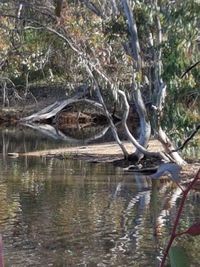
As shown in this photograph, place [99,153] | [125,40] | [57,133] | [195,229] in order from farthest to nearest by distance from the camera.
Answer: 1. [57,133]
2. [99,153]
3. [125,40]
4. [195,229]

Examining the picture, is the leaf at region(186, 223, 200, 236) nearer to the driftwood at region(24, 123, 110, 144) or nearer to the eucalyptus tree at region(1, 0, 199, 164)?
the eucalyptus tree at region(1, 0, 199, 164)

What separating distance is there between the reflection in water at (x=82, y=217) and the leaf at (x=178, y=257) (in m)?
6.88

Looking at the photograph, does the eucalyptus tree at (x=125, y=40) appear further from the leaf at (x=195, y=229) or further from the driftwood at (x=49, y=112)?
the driftwood at (x=49, y=112)

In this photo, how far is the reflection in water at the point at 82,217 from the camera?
965cm

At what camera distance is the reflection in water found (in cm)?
965

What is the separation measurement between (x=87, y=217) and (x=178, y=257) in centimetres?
1127

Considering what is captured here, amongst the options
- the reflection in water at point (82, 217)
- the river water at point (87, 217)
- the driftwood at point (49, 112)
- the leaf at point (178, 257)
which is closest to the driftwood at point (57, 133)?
the driftwood at point (49, 112)

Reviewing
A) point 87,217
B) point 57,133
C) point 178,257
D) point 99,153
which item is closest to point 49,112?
point 57,133

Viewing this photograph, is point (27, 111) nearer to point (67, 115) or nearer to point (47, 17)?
point (67, 115)

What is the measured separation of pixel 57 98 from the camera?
42375mm

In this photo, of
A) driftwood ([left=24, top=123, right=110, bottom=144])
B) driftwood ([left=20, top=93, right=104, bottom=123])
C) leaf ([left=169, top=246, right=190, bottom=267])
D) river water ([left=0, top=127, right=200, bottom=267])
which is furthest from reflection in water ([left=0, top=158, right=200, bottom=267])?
driftwood ([left=20, top=93, right=104, bottom=123])

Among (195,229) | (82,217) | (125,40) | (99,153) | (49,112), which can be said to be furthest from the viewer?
(49,112)

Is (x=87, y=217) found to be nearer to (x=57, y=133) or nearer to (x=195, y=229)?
(x=195, y=229)

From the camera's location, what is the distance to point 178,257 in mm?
1219
